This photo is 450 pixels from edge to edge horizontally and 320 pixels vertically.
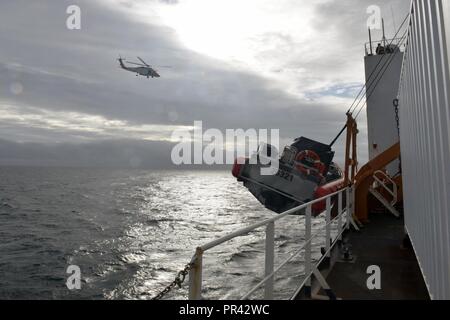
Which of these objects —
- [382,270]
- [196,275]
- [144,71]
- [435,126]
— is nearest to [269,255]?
[196,275]

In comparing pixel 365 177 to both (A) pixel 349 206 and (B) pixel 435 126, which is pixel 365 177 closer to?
(A) pixel 349 206

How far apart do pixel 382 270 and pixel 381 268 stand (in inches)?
5.5

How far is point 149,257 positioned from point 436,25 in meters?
19.6

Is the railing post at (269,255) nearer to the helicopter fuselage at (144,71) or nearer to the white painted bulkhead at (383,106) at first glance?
the white painted bulkhead at (383,106)

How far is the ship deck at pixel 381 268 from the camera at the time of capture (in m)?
5.12

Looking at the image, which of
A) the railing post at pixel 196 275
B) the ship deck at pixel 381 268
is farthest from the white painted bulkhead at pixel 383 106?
the railing post at pixel 196 275

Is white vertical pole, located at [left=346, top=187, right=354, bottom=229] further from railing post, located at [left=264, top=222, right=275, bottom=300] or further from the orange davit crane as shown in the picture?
railing post, located at [left=264, top=222, right=275, bottom=300]

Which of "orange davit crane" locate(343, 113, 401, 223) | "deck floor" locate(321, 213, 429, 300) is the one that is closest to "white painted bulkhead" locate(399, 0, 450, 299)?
"deck floor" locate(321, 213, 429, 300)

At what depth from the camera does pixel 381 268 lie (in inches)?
254

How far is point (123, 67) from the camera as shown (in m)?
57.7

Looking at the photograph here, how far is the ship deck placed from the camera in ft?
16.8
